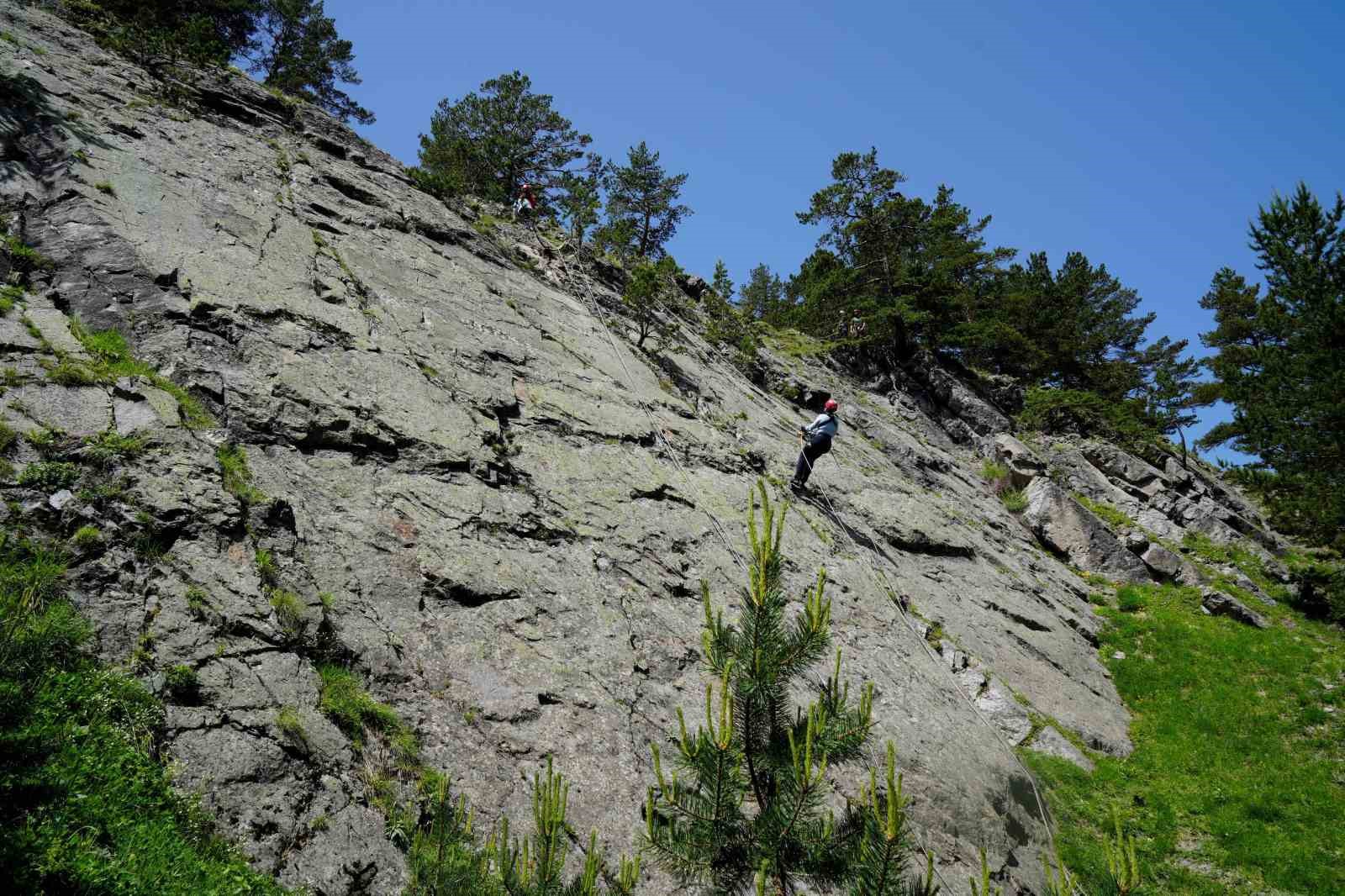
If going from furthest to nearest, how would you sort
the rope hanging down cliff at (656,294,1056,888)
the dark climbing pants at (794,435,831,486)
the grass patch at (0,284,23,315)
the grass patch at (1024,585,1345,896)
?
the dark climbing pants at (794,435,831,486)
the grass patch at (1024,585,1345,896)
the rope hanging down cliff at (656,294,1056,888)
the grass patch at (0,284,23,315)

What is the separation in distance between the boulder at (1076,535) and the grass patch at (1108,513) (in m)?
1.91

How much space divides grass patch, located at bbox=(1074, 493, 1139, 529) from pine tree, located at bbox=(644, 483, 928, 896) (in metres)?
23.3

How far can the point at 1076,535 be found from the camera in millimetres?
20828

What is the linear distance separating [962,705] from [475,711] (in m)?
7.87

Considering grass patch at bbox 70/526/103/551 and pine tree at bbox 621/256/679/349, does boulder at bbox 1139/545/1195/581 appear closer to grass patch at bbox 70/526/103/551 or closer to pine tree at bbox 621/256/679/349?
pine tree at bbox 621/256/679/349

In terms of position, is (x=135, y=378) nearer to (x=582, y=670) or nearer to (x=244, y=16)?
(x=582, y=670)

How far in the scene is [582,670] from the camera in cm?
738

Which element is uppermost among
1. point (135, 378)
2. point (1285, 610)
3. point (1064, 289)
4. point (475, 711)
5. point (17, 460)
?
point (1064, 289)

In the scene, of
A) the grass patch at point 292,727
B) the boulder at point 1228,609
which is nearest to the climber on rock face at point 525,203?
the grass patch at point 292,727

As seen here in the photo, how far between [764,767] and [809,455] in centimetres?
1068

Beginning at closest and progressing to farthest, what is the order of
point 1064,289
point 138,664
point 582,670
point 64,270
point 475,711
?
point 138,664 → point 475,711 → point 582,670 → point 64,270 → point 1064,289

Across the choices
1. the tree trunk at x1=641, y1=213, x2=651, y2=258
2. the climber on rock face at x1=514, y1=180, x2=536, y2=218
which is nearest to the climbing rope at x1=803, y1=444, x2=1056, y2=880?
the climber on rock face at x1=514, y1=180, x2=536, y2=218

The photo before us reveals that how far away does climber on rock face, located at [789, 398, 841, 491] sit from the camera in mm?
13879

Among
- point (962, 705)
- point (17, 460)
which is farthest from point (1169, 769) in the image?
point (17, 460)
